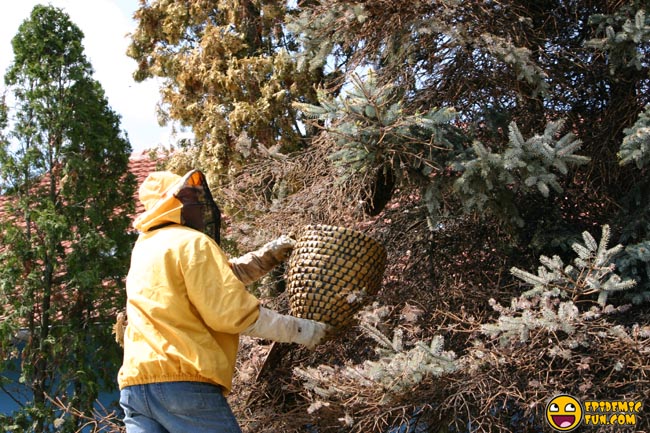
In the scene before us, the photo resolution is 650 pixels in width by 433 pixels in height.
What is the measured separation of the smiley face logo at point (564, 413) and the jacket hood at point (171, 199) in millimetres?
1822

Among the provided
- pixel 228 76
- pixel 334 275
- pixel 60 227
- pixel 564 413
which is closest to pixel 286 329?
pixel 334 275

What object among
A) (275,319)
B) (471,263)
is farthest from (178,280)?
(471,263)

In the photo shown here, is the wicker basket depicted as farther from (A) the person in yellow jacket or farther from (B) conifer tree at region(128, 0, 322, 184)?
(B) conifer tree at region(128, 0, 322, 184)

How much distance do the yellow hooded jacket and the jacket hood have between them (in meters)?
0.15

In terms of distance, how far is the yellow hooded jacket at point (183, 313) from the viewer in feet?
10.9

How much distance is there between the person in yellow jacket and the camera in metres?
3.32

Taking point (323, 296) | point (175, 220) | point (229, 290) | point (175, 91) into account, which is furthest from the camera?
point (175, 91)

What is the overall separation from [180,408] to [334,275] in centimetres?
105

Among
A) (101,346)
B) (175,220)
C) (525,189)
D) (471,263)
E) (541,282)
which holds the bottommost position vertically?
(101,346)

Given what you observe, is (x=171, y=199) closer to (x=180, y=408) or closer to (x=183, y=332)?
(x=183, y=332)

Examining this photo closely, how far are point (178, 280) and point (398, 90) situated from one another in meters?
1.78

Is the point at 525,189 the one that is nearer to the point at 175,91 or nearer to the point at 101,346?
the point at 101,346

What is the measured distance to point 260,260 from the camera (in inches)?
168

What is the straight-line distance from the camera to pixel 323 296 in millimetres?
3932
